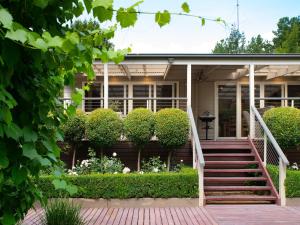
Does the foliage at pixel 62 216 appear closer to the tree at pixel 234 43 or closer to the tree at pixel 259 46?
the tree at pixel 234 43

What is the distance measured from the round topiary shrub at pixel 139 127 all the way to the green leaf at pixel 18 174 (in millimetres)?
9526

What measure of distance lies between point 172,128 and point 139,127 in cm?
88

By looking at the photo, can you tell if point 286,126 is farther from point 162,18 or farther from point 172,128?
point 162,18

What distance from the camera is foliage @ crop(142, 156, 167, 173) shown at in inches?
439

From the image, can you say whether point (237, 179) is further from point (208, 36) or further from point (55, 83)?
point (208, 36)

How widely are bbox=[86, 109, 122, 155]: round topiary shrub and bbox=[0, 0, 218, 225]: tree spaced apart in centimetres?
911

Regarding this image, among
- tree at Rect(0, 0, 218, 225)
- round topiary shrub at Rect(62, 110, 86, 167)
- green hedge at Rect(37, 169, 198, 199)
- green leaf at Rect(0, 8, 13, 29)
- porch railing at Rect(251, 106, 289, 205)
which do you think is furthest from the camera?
round topiary shrub at Rect(62, 110, 86, 167)

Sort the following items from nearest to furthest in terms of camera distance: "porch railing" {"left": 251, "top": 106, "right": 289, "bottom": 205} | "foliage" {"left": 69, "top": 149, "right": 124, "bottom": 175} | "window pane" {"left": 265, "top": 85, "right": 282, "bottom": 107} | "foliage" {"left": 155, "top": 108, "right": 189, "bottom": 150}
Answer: "porch railing" {"left": 251, "top": 106, "right": 289, "bottom": 205} → "foliage" {"left": 69, "top": 149, "right": 124, "bottom": 175} → "foliage" {"left": 155, "top": 108, "right": 189, "bottom": 150} → "window pane" {"left": 265, "top": 85, "right": 282, "bottom": 107}

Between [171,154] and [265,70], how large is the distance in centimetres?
556

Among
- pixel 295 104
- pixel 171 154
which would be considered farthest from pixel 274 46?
pixel 171 154

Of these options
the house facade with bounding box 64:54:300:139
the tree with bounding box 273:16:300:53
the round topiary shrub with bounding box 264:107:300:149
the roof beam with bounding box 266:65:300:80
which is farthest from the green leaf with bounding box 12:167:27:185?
the tree with bounding box 273:16:300:53

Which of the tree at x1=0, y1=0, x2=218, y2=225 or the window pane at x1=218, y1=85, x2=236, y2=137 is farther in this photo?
the window pane at x1=218, y1=85, x2=236, y2=137

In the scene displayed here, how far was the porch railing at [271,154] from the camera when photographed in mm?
9836

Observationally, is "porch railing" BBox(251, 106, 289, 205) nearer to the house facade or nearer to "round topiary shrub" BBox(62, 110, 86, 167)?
the house facade
